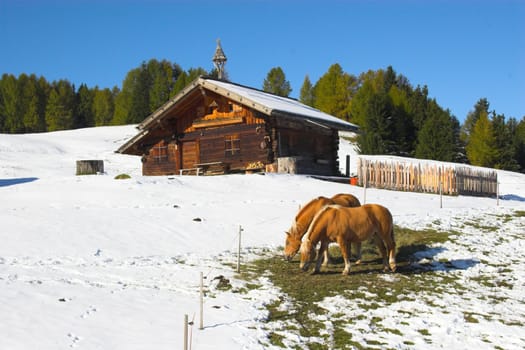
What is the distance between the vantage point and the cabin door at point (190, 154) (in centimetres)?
3041

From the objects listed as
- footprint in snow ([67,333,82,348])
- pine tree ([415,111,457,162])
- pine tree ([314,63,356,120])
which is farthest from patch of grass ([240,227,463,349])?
pine tree ([314,63,356,120])

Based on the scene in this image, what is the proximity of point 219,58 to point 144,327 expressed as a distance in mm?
30665

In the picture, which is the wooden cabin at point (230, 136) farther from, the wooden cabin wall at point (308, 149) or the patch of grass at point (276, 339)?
the patch of grass at point (276, 339)

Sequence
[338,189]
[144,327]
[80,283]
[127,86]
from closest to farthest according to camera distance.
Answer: [144,327]
[80,283]
[338,189]
[127,86]

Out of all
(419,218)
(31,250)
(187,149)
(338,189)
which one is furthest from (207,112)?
(31,250)

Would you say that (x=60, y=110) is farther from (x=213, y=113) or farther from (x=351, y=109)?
(x=213, y=113)

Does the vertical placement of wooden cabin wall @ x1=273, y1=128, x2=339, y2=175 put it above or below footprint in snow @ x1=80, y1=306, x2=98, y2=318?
above

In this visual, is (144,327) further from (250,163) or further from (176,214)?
(250,163)

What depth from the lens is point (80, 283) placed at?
10086 millimetres

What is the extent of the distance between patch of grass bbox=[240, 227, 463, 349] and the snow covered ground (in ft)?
0.83

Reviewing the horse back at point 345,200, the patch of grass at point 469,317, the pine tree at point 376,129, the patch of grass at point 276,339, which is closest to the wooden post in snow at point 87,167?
the horse back at point 345,200

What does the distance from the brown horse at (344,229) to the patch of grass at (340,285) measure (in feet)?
1.43

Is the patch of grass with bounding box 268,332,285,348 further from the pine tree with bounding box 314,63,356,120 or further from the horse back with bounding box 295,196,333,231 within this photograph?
the pine tree with bounding box 314,63,356,120

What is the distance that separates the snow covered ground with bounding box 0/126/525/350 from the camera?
7.94 metres
